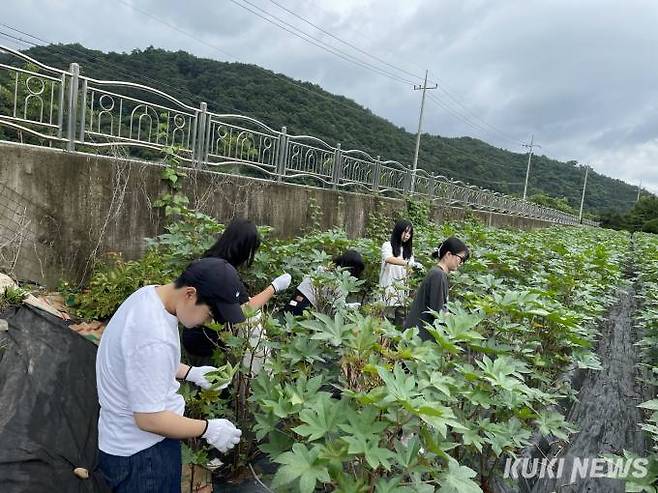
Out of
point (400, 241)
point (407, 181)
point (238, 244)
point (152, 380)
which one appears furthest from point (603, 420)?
point (407, 181)

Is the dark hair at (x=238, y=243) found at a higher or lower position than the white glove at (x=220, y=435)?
higher

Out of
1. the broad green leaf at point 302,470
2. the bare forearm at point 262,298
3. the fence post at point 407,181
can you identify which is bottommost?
the broad green leaf at point 302,470

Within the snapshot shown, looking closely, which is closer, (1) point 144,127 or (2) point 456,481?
(2) point 456,481

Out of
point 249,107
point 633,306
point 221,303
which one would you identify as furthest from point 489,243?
point 249,107

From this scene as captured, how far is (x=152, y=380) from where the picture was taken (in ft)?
5.62

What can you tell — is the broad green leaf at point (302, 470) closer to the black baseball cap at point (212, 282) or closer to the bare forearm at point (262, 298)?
the black baseball cap at point (212, 282)

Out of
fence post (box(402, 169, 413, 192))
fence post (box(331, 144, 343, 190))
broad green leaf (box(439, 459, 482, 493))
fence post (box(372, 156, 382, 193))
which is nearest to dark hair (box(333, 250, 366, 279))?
broad green leaf (box(439, 459, 482, 493))

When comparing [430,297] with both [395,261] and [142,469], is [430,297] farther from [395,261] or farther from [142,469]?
[142,469]

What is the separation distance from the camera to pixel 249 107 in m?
27.0

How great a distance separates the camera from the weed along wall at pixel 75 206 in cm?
442

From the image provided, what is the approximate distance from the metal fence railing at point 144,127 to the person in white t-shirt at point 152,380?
13.2 feet

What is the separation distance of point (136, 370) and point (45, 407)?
1.10 metres

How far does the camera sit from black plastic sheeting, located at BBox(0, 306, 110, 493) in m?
2.05

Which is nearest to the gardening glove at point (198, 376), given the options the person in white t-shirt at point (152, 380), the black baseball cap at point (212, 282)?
the person in white t-shirt at point (152, 380)
